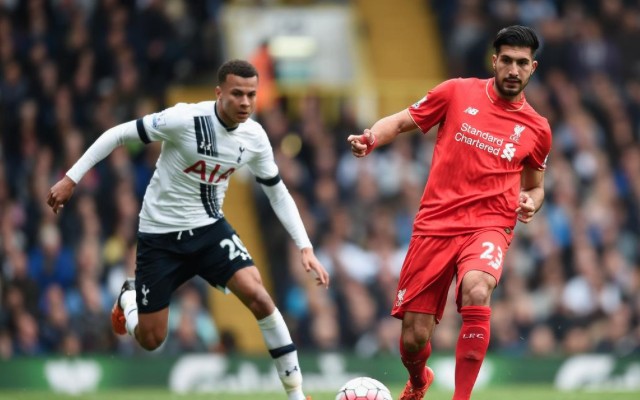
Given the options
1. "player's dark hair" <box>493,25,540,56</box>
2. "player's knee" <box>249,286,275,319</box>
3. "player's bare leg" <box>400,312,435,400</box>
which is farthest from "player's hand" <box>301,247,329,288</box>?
"player's dark hair" <box>493,25,540,56</box>

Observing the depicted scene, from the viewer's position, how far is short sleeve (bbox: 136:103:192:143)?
31.1 feet

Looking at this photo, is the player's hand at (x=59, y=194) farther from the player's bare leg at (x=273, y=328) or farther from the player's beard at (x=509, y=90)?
the player's beard at (x=509, y=90)

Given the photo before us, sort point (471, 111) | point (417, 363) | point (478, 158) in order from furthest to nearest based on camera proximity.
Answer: point (417, 363) → point (471, 111) → point (478, 158)

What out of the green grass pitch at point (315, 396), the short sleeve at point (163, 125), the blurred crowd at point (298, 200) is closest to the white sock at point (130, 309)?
the short sleeve at point (163, 125)

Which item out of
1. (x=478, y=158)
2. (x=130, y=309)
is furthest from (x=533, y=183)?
(x=130, y=309)

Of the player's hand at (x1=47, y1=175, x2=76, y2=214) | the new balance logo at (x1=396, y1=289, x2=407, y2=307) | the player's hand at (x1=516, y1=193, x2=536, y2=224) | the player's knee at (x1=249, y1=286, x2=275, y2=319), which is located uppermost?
the player's hand at (x1=516, y1=193, x2=536, y2=224)

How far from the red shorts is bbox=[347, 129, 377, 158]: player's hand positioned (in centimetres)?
75

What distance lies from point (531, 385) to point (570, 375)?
20.1 inches

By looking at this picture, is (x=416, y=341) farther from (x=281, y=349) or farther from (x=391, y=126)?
(x=391, y=126)

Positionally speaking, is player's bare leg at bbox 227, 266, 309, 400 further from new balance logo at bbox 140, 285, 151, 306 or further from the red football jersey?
the red football jersey

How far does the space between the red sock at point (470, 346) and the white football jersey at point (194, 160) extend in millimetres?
1940

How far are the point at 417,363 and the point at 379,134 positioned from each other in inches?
66.1

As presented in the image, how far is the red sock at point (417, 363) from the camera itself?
931 centimetres

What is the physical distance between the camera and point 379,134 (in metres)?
9.05
